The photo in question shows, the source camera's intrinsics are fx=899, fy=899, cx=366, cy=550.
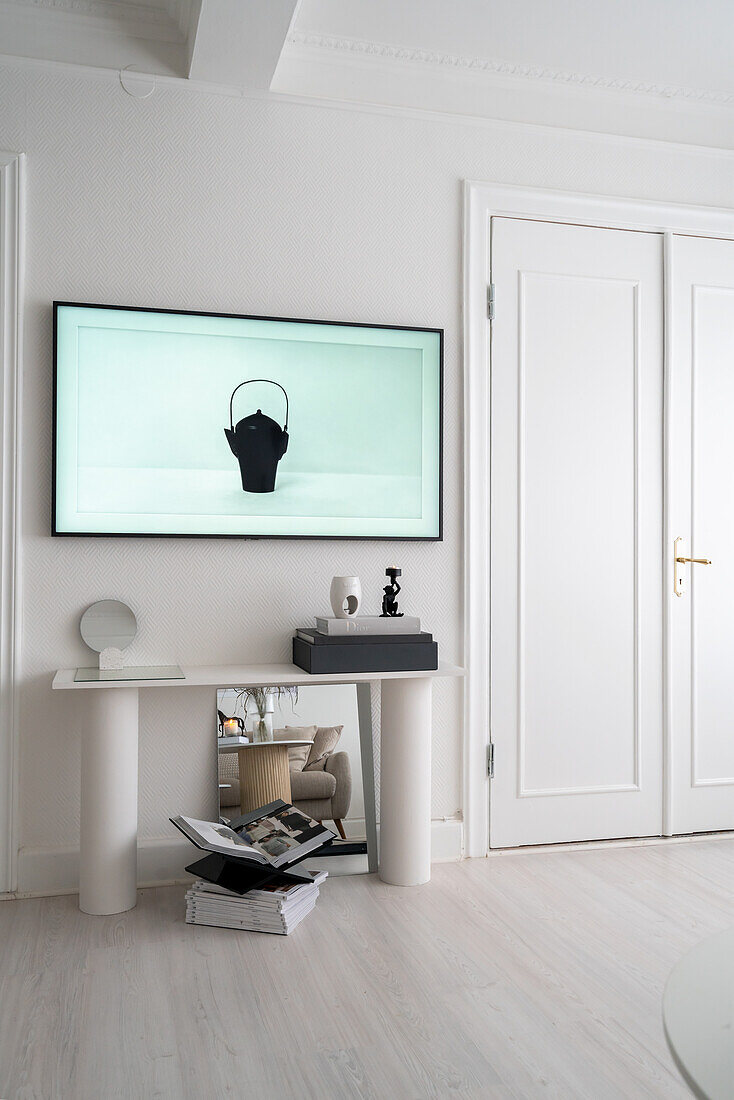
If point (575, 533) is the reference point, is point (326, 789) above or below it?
below

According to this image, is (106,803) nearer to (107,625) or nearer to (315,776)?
(107,625)

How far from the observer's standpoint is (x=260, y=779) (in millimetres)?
2805

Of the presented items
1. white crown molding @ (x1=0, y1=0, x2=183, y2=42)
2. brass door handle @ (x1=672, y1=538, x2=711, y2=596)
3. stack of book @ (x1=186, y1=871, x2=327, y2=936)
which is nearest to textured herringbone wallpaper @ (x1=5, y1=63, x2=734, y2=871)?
white crown molding @ (x1=0, y1=0, x2=183, y2=42)

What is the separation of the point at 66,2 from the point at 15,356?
104cm

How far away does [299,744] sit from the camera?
2.84 meters

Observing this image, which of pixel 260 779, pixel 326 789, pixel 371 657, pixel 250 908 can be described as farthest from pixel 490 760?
pixel 250 908

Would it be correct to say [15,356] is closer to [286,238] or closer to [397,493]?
[286,238]

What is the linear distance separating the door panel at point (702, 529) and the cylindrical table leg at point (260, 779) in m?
1.42

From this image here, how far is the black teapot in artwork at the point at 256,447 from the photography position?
2.81 metres

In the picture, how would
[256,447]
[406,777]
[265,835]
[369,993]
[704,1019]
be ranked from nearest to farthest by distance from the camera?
[704,1019], [369,993], [265,835], [406,777], [256,447]

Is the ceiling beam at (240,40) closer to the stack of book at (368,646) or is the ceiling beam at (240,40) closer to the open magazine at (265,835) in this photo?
the stack of book at (368,646)

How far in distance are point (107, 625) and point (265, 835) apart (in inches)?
30.7

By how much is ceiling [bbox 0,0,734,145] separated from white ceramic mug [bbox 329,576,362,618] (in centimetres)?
156

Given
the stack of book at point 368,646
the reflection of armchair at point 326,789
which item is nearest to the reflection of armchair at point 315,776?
the reflection of armchair at point 326,789
